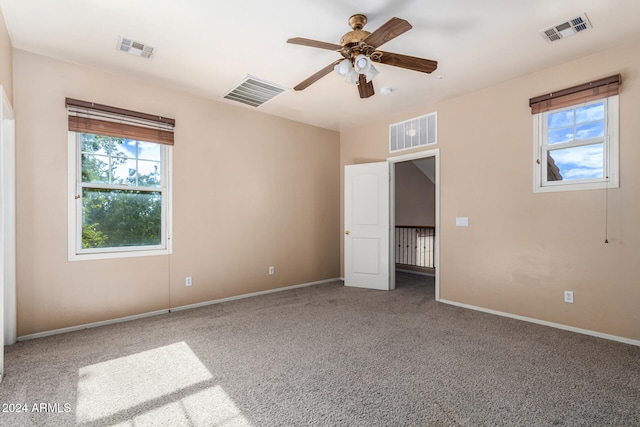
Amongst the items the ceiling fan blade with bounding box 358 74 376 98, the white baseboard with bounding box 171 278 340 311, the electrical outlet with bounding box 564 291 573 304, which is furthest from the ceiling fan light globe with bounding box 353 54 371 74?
the white baseboard with bounding box 171 278 340 311

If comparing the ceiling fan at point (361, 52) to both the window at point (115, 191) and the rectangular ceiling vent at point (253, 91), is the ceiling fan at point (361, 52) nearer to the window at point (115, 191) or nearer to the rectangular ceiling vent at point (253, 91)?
the rectangular ceiling vent at point (253, 91)

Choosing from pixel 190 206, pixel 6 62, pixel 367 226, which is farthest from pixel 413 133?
pixel 6 62

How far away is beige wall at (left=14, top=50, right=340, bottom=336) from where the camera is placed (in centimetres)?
300

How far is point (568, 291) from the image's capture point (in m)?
3.20

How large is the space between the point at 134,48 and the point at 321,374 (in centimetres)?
335

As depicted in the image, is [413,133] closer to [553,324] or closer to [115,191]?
[553,324]

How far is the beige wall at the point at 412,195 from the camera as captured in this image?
691 centimetres

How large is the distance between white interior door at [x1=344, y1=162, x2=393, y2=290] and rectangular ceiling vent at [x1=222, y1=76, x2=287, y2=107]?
6.05 ft

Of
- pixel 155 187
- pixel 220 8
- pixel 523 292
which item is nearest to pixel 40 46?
pixel 155 187

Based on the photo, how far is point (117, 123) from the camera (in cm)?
341

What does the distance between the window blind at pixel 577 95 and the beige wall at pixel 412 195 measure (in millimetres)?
3592

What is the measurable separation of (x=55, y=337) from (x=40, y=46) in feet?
9.07

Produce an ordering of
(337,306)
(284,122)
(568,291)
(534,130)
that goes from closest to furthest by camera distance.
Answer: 1. (568,291)
2. (534,130)
3. (337,306)
4. (284,122)

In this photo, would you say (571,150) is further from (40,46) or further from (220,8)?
(40,46)
